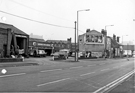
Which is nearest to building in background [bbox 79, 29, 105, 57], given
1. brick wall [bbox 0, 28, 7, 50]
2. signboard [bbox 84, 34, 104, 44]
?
signboard [bbox 84, 34, 104, 44]

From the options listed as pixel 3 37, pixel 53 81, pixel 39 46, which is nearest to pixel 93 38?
pixel 39 46

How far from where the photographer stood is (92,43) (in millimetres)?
71812

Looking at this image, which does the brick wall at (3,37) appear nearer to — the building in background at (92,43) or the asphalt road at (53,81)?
the asphalt road at (53,81)

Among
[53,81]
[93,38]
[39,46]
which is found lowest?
A: [53,81]

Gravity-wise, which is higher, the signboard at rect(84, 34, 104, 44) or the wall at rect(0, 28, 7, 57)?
the signboard at rect(84, 34, 104, 44)

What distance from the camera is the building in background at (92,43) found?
71.2m

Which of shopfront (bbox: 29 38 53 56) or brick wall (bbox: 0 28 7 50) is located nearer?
brick wall (bbox: 0 28 7 50)

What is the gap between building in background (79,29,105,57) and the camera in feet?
234

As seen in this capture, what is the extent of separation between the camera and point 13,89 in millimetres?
7953

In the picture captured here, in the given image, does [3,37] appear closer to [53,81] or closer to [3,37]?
[3,37]

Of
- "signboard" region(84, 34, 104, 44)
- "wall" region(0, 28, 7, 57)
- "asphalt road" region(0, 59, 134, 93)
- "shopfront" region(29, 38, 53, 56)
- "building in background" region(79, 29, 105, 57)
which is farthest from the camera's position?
"building in background" region(79, 29, 105, 57)

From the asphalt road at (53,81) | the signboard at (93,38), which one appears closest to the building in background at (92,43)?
the signboard at (93,38)

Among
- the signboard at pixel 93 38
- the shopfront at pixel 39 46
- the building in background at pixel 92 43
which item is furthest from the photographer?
the building in background at pixel 92 43

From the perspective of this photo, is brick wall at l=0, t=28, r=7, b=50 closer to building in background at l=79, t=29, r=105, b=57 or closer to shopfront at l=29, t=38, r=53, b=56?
shopfront at l=29, t=38, r=53, b=56
